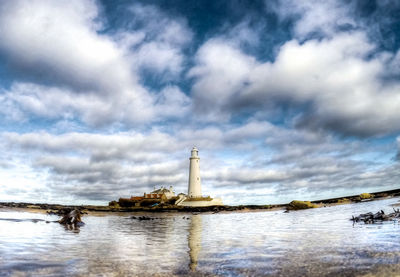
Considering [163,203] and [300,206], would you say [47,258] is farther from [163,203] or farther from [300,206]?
[163,203]

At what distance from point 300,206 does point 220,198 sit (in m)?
26.8

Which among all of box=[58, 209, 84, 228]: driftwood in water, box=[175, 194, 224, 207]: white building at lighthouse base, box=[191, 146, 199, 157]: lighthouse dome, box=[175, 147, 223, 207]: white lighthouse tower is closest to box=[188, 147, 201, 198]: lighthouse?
box=[175, 147, 223, 207]: white lighthouse tower

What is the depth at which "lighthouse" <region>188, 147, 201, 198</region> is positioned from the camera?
59.8m

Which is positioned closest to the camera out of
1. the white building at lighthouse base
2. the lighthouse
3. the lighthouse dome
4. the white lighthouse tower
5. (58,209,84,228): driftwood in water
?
(58,209,84,228): driftwood in water

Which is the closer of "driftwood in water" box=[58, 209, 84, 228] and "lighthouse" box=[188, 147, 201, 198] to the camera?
"driftwood in water" box=[58, 209, 84, 228]

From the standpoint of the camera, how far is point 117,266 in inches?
203

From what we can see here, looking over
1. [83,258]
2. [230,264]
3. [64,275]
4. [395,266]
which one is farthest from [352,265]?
[83,258]

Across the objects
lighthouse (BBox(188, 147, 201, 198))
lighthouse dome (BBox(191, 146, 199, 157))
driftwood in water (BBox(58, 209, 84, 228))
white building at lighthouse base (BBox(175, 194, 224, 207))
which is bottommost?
white building at lighthouse base (BBox(175, 194, 224, 207))

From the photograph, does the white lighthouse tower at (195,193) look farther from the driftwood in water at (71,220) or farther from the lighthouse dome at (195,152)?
the driftwood in water at (71,220)

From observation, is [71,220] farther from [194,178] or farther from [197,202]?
[194,178]

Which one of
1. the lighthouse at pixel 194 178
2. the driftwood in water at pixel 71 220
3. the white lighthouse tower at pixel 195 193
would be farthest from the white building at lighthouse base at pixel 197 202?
the driftwood in water at pixel 71 220

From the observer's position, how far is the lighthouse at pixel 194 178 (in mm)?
59750

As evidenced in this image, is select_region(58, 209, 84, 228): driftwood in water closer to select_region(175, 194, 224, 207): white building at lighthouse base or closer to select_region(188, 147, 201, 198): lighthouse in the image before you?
select_region(175, 194, 224, 207): white building at lighthouse base

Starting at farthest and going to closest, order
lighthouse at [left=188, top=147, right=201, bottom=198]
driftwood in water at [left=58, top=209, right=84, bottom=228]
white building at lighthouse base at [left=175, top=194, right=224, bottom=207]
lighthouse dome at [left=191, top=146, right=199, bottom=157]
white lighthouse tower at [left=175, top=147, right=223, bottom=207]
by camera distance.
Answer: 1. lighthouse dome at [left=191, top=146, right=199, bottom=157]
2. lighthouse at [left=188, top=147, right=201, bottom=198]
3. white lighthouse tower at [left=175, top=147, right=223, bottom=207]
4. white building at lighthouse base at [left=175, top=194, right=224, bottom=207]
5. driftwood in water at [left=58, top=209, right=84, bottom=228]
